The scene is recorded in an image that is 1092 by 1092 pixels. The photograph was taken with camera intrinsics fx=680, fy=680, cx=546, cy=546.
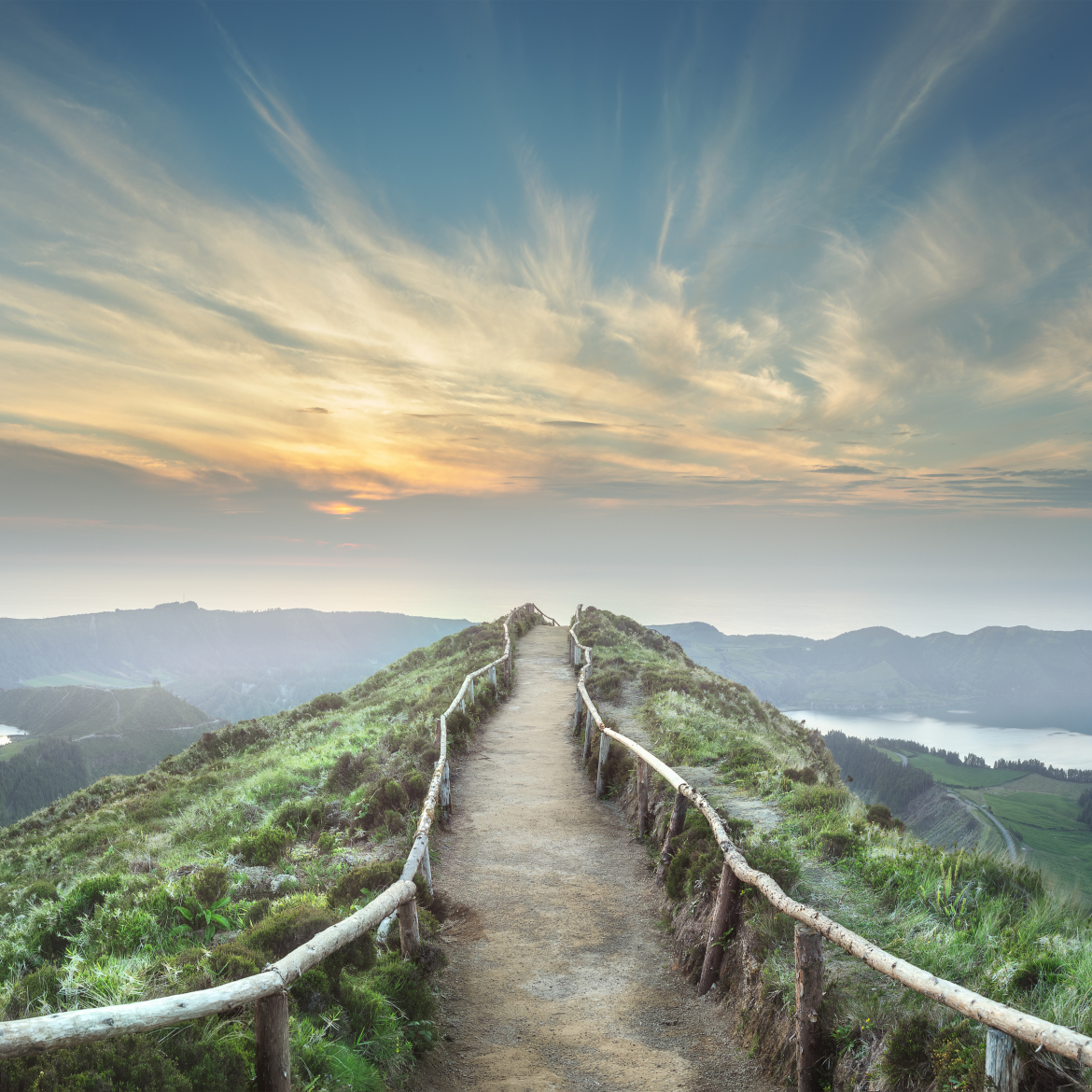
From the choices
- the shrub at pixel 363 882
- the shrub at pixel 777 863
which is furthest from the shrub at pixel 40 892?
the shrub at pixel 777 863

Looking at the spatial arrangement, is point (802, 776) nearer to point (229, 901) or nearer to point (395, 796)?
point (395, 796)

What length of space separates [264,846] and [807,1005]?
9364 millimetres

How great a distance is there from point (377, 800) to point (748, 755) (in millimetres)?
7397

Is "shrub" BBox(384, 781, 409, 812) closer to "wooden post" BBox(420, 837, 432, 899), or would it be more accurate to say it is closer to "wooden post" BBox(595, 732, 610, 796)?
"wooden post" BBox(420, 837, 432, 899)

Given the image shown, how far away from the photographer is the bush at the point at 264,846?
11297 mm

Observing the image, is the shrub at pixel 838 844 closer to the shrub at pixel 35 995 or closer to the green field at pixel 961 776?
the shrub at pixel 35 995

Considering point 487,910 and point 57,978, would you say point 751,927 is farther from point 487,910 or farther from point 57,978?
point 57,978

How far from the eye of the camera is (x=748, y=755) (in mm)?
13922

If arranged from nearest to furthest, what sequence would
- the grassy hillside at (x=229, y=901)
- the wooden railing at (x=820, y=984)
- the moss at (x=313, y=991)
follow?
the wooden railing at (x=820, y=984) < the grassy hillside at (x=229, y=901) < the moss at (x=313, y=991)

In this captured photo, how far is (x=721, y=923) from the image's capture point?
7.45 meters

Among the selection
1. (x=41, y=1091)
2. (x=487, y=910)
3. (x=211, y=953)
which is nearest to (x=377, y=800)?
(x=487, y=910)

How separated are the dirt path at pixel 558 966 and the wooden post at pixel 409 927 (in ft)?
2.00

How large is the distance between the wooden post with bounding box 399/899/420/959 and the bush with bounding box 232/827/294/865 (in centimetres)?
480

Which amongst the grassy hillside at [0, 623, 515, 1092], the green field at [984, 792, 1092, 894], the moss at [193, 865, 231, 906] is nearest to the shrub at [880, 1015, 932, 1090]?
the grassy hillside at [0, 623, 515, 1092]
